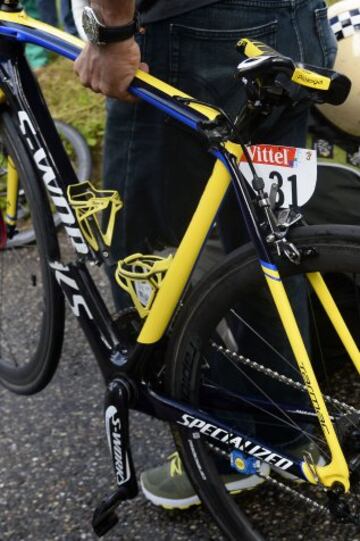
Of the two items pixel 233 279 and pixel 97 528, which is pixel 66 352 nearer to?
pixel 97 528

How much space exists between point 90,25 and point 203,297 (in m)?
0.63

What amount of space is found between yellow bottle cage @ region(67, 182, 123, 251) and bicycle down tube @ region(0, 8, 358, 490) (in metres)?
0.03

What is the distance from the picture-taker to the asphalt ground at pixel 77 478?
7.64 ft

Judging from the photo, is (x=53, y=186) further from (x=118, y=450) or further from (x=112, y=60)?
(x=118, y=450)

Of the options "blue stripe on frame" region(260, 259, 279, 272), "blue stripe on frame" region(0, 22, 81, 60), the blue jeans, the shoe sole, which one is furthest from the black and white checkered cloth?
the shoe sole

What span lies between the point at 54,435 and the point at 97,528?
66 cm

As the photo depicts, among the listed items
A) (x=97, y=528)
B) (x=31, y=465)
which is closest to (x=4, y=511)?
(x=31, y=465)

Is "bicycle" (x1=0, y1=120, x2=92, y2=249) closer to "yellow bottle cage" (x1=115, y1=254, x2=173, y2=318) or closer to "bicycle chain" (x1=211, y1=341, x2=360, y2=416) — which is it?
"yellow bottle cage" (x1=115, y1=254, x2=173, y2=318)

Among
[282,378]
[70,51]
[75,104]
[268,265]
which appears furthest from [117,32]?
[75,104]

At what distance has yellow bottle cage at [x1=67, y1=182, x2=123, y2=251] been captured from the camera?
2062 millimetres

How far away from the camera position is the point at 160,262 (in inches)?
78.1

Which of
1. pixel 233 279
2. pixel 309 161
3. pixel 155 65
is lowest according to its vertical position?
pixel 233 279

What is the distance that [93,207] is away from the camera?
6.80 ft

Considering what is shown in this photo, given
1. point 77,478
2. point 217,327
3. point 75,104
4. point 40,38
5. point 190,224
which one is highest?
point 40,38
